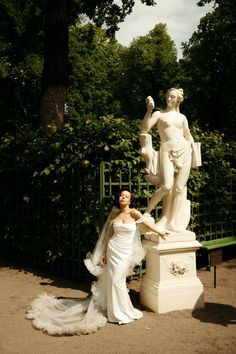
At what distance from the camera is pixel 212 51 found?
21969mm

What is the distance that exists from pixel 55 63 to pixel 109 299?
738 centimetres

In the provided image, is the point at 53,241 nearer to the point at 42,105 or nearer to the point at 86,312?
the point at 86,312

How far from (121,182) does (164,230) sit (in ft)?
5.35

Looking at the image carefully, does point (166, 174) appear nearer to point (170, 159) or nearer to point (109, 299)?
point (170, 159)

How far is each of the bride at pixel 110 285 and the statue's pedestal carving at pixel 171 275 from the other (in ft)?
0.94

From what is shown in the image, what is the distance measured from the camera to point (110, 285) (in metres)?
5.30

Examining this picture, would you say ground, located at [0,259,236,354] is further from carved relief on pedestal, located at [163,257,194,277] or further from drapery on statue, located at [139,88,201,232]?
drapery on statue, located at [139,88,201,232]

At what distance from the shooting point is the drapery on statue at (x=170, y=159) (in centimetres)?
588

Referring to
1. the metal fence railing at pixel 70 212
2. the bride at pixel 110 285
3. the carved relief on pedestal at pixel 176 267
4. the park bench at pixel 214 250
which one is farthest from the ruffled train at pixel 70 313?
the park bench at pixel 214 250

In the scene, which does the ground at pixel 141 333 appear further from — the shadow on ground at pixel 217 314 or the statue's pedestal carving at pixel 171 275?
the statue's pedestal carving at pixel 171 275

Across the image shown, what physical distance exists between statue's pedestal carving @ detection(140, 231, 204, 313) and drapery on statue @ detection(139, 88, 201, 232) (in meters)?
0.26

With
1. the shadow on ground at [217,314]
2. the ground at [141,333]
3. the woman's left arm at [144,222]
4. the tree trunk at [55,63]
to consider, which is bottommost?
the shadow on ground at [217,314]

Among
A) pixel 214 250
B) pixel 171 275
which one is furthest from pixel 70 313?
pixel 214 250

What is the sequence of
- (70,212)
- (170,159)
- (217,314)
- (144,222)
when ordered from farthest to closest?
(70,212), (170,159), (217,314), (144,222)
